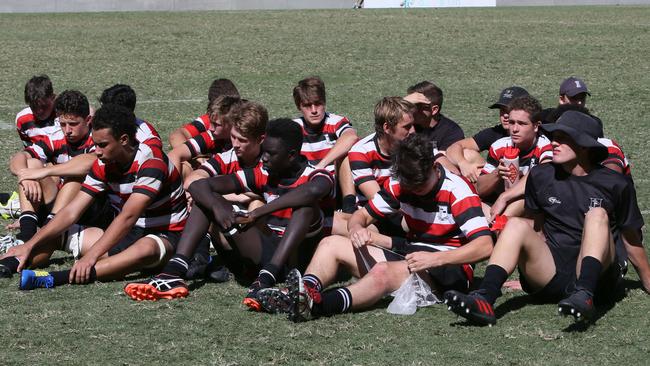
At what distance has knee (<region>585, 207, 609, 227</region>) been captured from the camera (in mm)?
6070

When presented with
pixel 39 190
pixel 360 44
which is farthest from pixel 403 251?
pixel 360 44

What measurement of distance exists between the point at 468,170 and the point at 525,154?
2.13ft

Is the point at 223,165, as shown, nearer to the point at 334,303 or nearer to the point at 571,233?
the point at 334,303

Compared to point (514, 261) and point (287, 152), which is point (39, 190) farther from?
point (514, 261)

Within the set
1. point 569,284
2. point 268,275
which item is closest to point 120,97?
point 268,275

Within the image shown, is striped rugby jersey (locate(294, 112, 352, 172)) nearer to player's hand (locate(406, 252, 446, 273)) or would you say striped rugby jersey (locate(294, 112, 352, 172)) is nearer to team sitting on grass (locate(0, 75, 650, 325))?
team sitting on grass (locate(0, 75, 650, 325))

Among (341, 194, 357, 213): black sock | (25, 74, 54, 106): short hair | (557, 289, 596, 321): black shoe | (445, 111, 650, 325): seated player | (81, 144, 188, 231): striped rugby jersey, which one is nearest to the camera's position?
(557, 289, 596, 321): black shoe

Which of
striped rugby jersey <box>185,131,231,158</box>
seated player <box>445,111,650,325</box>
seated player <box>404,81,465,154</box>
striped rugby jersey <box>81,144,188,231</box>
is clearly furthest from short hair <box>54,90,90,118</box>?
seated player <box>445,111,650,325</box>

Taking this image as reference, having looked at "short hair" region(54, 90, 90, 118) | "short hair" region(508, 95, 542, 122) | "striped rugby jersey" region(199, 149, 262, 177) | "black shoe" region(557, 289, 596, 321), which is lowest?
"black shoe" region(557, 289, 596, 321)

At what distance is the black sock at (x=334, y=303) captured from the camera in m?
6.23

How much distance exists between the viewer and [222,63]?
20.6 m

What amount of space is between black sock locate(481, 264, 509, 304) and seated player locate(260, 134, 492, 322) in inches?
7.3

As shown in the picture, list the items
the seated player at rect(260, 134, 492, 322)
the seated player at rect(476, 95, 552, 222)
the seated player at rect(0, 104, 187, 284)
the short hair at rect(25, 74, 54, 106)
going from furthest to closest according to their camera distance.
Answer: the short hair at rect(25, 74, 54, 106)
the seated player at rect(476, 95, 552, 222)
the seated player at rect(0, 104, 187, 284)
the seated player at rect(260, 134, 492, 322)

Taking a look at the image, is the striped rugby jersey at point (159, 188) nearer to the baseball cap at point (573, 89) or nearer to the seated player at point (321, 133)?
the seated player at point (321, 133)
